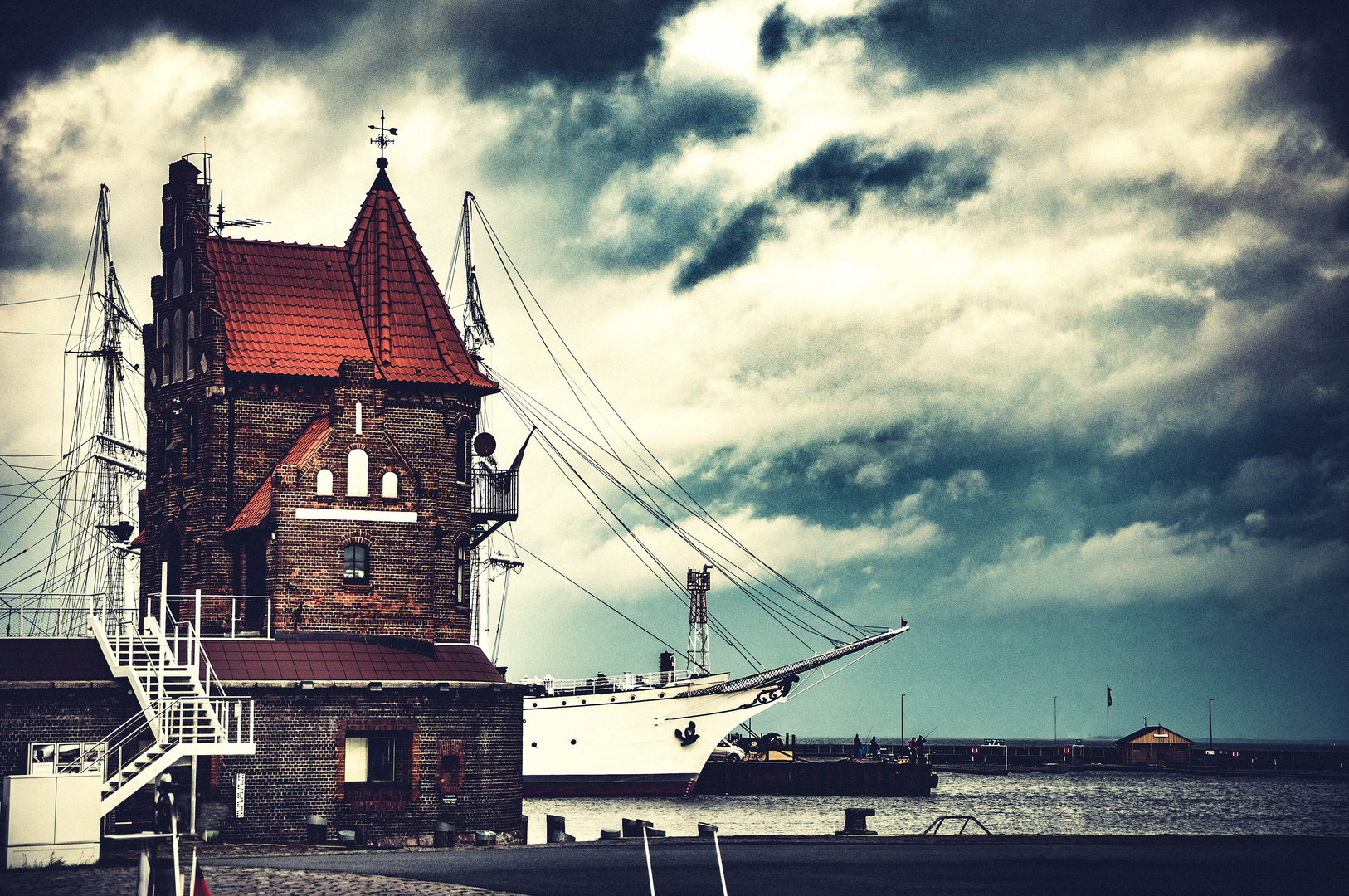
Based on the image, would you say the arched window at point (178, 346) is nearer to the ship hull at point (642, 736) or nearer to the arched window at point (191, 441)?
the arched window at point (191, 441)

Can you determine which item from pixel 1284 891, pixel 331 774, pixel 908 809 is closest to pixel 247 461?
pixel 331 774

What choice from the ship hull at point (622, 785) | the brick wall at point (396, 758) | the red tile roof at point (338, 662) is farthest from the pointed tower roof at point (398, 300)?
the ship hull at point (622, 785)

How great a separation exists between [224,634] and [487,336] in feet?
49.6

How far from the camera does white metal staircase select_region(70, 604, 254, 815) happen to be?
3138 cm

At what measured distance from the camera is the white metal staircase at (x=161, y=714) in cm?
3138

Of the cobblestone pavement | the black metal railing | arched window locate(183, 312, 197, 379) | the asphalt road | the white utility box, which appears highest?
arched window locate(183, 312, 197, 379)

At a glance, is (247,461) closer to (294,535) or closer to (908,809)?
(294,535)

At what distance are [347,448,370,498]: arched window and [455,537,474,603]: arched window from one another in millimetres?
3437

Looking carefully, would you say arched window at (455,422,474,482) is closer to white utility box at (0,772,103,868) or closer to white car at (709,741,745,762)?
white utility box at (0,772,103,868)

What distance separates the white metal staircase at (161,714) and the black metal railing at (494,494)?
10.2 meters

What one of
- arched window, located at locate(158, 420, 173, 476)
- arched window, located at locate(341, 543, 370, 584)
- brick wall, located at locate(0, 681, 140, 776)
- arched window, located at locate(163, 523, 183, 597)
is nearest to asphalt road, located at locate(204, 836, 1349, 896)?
brick wall, located at locate(0, 681, 140, 776)

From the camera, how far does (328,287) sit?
42625 millimetres

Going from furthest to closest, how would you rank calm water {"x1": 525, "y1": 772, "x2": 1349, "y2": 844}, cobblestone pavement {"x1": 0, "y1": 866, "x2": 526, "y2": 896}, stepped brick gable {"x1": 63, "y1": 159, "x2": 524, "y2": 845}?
calm water {"x1": 525, "y1": 772, "x2": 1349, "y2": 844} → stepped brick gable {"x1": 63, "y1": 159, "x2": 524, "y2": 845} → cobblestone pavement {"x1": 0, "y1": 866, "x2": 526, "y2": 896}

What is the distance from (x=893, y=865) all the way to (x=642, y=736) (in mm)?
43989
